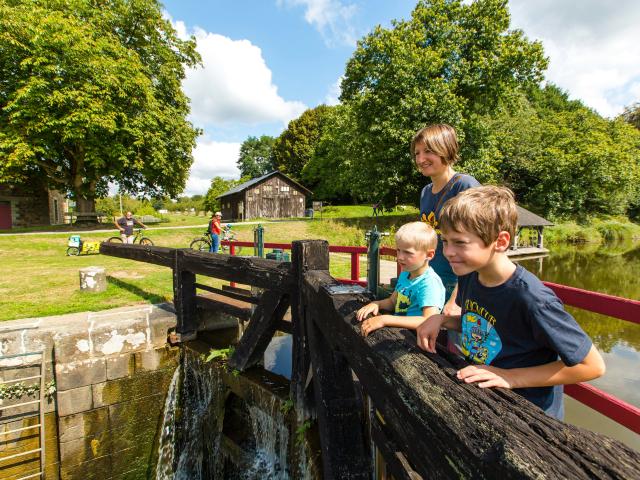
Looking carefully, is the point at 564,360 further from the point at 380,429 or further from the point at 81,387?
the point at 81,387

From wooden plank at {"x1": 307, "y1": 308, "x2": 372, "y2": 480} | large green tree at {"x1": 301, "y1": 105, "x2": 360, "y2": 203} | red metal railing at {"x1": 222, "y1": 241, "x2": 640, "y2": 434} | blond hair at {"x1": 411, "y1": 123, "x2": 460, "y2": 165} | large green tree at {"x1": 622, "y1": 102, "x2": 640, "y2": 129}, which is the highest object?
large green tree at {"x1": 622, "y1": 102, "x2": 640, "y2": 129}

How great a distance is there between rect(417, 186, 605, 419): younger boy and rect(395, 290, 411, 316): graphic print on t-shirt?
69 centimetres

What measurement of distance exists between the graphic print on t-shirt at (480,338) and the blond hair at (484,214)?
0.37 m

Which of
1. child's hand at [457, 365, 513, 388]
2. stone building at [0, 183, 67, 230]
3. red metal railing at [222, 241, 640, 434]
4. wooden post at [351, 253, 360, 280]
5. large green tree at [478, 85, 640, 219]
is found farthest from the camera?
large green tree at [478, 85, 640, 219]

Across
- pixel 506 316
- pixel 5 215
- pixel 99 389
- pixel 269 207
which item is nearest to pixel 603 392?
pixel 506 316

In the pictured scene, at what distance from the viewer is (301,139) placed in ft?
165

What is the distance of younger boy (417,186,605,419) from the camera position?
117 cm

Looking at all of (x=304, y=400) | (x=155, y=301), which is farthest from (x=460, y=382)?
(x=155, y=301)

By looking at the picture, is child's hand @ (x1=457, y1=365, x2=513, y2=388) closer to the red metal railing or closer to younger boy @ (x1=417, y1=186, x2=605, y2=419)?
younger boy @ (x1=417, y1=186, x2=605, y2=419)

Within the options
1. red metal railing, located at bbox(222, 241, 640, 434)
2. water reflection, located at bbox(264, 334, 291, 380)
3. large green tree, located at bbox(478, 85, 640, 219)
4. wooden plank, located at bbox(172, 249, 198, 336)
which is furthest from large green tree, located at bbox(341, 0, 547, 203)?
red metal railing, located at bbox(222, 241, 640, 434)

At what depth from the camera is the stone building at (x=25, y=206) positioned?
81.7 ft

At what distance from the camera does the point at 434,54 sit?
797 inches

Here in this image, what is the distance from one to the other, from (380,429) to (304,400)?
1446mm

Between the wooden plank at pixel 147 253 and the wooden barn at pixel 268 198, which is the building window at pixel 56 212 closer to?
the wooden barn at pixel 268 198
